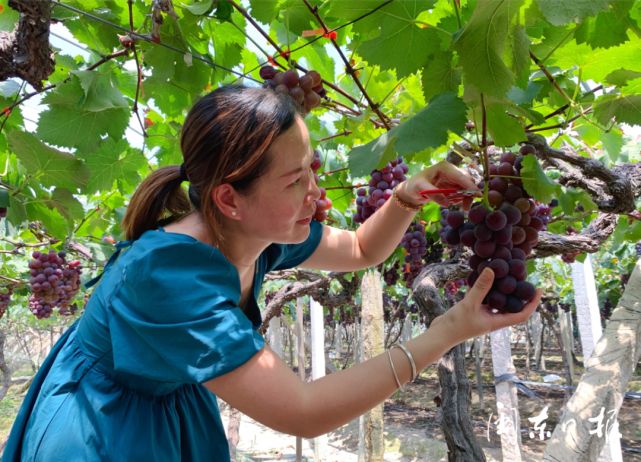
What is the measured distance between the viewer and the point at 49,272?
4.55 meters

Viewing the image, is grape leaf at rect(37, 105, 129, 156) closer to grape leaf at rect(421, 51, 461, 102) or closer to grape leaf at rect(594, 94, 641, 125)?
grape leaf at rect(421, 51, 461, 102)

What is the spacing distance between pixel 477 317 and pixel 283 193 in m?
0.57

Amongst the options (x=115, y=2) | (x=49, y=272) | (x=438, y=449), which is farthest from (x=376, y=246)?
(x=438, y=449)

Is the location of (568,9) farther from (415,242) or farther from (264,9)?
(415,242)

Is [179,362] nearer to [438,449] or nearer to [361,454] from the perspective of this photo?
[361,454]

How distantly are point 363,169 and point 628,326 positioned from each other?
3206 millimetres

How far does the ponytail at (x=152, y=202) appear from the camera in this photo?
54.4 inches

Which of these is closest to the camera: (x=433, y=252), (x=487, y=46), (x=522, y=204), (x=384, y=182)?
(x=487, y=46)

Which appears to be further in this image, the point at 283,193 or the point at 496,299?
the point at 283,193

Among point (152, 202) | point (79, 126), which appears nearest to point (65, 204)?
point (79, 126)

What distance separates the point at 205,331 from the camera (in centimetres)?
91

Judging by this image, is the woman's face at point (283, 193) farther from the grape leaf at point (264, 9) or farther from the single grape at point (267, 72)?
the grape leaf at point (264, 9)

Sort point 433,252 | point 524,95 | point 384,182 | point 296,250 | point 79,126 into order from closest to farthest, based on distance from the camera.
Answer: point 524,95
point 296,250
point 79,126
point 384,182
point 433,252

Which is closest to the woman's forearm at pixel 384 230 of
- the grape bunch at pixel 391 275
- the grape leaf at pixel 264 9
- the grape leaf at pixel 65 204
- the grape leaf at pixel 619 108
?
the grape leaf at pixel 619 108
